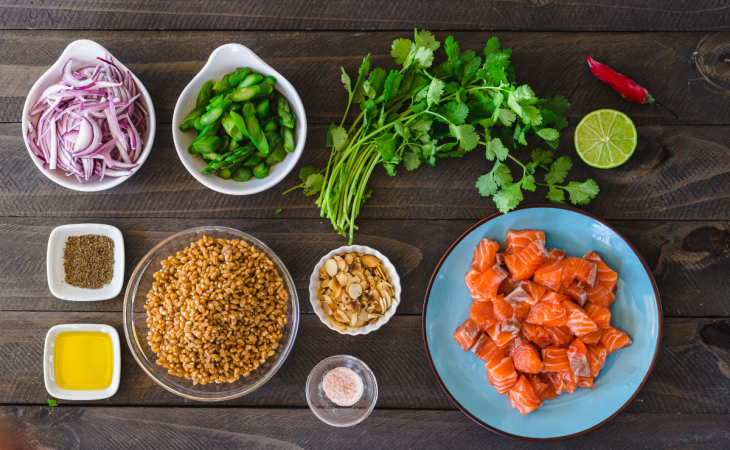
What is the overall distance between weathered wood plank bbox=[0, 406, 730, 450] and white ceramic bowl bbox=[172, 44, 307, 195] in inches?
39.8

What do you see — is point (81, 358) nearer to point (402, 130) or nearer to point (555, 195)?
point (402, 130)

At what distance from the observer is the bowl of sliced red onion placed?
1.68 meters

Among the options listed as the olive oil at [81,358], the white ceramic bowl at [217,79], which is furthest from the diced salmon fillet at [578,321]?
the olive oil at [81,358]

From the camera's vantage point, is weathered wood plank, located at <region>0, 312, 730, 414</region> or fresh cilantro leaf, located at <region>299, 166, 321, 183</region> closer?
fresh cilantro leaf, located at <region>299, 166, 321, 183</region>

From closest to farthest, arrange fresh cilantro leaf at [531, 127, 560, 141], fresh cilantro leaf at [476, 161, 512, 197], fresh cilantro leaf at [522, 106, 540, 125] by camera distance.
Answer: fresh cilantro leaf at [522, 106, 540, 125]
fresh cilantro leaf at [531, 127, 560, 141]
fresh cilantro leaf at [476, 161, 512, 197]

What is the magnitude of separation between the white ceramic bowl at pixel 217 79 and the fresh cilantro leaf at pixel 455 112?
548 mm

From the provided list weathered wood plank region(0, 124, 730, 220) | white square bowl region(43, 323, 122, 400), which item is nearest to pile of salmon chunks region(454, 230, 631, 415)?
weathered wood plank region(0, 124, 730, 220)

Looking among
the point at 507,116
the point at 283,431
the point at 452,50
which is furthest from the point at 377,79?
the point at 283,431

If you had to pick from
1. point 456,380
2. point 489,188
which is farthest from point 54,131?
point 456,380

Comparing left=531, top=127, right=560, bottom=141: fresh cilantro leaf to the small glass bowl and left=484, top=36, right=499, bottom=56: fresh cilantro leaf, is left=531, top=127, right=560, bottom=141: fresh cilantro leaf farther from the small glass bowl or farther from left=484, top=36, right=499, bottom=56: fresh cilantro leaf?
the small glass bowl

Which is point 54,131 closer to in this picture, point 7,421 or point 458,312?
point 7,421

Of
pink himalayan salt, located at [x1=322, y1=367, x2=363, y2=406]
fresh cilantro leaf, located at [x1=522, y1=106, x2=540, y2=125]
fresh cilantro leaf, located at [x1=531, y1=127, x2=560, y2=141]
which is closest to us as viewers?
fresh cilantro leaf, located at [x1=522, y1=106, x2=540, y2=125]

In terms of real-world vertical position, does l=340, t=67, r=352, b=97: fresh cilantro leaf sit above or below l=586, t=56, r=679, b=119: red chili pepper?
below

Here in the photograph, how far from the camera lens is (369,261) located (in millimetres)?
1824
